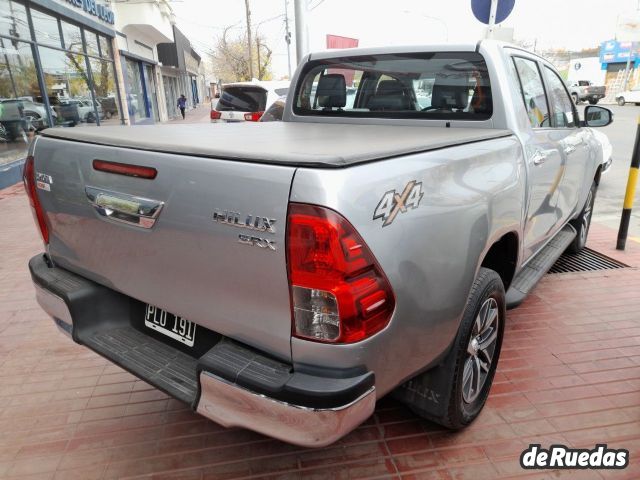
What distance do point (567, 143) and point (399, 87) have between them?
135cm

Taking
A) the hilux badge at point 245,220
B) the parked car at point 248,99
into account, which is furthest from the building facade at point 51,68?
the hilux badge at point 245,220

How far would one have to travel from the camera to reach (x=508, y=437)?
237cm

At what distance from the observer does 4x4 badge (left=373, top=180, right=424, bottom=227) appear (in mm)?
1504

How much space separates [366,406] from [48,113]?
38.5 ft

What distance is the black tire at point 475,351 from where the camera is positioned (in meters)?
2.09

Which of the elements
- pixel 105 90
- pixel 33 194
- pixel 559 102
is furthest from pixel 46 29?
pixel 559 102

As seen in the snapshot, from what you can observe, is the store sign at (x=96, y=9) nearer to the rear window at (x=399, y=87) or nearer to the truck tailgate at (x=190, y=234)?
the rear window at (x=399, y=87)

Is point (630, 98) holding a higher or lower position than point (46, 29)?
lower

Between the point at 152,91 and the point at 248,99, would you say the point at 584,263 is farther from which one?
the point at 152,91

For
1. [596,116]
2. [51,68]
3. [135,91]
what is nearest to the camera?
[596,116]

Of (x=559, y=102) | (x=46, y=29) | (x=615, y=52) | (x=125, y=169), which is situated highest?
(x=615, y=52)

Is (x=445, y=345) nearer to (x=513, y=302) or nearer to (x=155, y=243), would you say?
(x=513, y=302)

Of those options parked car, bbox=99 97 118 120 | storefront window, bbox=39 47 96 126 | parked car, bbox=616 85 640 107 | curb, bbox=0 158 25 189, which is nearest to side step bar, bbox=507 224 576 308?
→ curb, bbox=0 158 25 189

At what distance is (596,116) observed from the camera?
162 inches
